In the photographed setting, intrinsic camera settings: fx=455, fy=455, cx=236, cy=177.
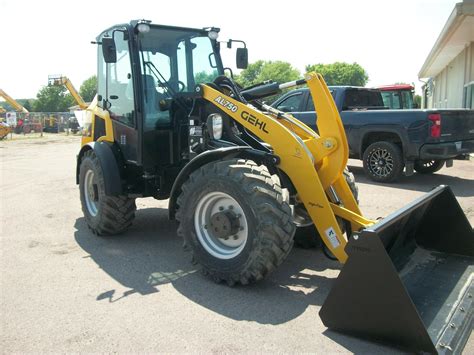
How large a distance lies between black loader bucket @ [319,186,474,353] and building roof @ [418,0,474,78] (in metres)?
10.5

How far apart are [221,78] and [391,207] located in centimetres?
396

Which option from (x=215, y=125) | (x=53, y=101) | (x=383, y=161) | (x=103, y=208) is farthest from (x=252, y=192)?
(x=53, y=101)

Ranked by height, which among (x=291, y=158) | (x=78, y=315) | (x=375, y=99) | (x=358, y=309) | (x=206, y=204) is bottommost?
(x=78, y=315)

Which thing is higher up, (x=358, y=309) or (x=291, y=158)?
(x=291, y=158)

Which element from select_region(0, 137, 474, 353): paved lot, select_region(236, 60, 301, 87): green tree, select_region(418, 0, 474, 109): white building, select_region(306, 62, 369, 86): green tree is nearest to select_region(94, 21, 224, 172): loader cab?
select_region(0, 137, 474, 353): paved lot

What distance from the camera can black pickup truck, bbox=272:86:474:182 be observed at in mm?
9055

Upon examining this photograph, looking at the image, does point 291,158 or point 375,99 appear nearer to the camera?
point 291,158

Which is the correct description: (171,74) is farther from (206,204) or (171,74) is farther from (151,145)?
(206,204)

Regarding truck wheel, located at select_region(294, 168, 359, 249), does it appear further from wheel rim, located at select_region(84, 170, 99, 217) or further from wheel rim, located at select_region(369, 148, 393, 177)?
wheel rim, located at select_region(369, 148, 393, 177)

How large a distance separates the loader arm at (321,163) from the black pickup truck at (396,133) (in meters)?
5.08

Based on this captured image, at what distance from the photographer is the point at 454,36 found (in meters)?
17.0

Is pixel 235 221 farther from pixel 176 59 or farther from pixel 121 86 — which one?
pixel 121 86

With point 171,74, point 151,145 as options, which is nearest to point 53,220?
point 151,145

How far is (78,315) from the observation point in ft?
12.3
